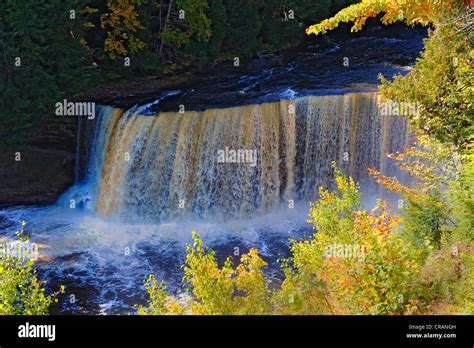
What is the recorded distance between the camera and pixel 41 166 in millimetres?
21500

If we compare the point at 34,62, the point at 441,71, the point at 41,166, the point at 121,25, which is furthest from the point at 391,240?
the point at 121,25

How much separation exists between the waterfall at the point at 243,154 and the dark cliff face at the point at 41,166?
2.39 m

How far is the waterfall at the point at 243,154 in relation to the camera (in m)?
19.2

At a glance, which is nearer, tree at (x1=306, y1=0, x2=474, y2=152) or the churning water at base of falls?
tree at (x1=306, y1=0, x2=474, y2=152)

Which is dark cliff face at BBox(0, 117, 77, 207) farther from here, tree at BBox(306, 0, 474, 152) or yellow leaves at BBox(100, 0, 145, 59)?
tree at BBox(306, 0, 474, 152)

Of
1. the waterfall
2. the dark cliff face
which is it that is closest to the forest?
the dark cliff face

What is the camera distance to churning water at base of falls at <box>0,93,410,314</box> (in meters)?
18.9

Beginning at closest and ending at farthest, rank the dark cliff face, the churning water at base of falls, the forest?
the forest < the churning water at base of falls < the dark cliff face

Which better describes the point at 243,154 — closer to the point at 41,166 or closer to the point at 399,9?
the point at 41,166

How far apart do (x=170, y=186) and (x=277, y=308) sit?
37.2ft

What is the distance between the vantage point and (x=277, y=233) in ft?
58.0

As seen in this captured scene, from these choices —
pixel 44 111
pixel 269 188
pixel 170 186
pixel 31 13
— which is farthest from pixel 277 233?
pixel 31 13

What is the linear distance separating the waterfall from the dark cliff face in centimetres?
239
